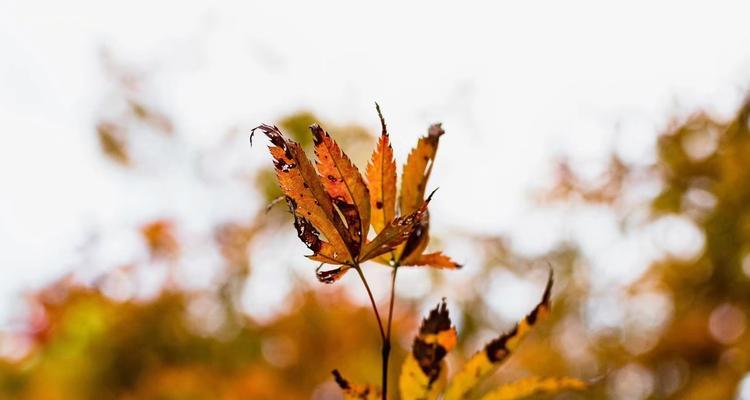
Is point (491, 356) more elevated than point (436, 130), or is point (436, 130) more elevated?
point (436, 130)

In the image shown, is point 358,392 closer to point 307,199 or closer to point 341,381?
point 341,381

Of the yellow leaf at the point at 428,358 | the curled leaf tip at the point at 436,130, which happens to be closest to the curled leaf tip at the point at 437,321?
the yellow leaf at the point at 428,358

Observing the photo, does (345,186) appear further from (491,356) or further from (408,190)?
(491,356)

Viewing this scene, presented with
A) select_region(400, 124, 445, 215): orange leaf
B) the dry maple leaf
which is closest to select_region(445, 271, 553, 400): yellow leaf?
the dry maple leaf

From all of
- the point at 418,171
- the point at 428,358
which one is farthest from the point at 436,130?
the point at 428,358

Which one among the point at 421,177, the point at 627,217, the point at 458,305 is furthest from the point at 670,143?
the point at 421,177
